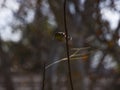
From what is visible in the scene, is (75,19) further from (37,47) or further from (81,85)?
(37,47)

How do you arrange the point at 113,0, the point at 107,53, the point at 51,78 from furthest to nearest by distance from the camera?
the point at 107,53, the point at 51,78, the point at 113,0

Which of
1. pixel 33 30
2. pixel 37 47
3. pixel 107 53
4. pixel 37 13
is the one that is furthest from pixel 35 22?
pixel 37 47

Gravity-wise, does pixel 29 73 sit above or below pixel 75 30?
below

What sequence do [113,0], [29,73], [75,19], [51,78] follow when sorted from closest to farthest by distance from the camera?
[113,0]
[75,19]
[51,78]
[29,73]

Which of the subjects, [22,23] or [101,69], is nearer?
[22,23]

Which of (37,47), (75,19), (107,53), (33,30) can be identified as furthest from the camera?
(37,47)

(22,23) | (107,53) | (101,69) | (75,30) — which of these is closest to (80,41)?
(75,30)

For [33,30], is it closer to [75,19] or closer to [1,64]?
[1,64]

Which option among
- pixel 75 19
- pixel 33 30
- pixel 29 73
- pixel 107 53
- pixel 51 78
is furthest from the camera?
pixel 29 73

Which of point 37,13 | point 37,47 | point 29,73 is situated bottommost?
point 29,73
